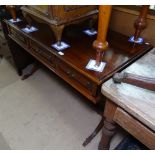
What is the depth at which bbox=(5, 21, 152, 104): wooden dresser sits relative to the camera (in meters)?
0.88

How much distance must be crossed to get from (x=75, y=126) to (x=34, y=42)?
0.75m

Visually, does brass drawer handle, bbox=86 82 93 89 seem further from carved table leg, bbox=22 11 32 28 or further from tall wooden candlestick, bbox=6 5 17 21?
tall wooden candlestick, bbox=6 5 17 21

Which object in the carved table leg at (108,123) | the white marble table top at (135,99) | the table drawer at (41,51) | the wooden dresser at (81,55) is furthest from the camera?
the table drawer at (41,51)

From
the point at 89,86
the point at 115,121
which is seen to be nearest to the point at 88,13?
the point at 89,86

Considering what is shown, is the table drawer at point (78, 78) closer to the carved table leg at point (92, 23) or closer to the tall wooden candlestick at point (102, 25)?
the tall wooden candlestick at point (102, 25)

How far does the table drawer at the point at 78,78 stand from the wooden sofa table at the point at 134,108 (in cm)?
14

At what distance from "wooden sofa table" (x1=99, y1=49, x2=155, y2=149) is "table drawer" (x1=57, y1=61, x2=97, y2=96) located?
0.14m

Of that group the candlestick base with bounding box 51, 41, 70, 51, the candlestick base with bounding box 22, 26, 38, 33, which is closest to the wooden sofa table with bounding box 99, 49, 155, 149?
the candlestick base with bounding box 51, 41, 70, 51

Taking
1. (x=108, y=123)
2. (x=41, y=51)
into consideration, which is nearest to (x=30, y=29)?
(x=41, y=51)

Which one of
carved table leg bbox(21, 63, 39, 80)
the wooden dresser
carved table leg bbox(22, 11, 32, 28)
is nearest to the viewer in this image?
the wooden dresser

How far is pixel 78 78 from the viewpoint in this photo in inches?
37.4

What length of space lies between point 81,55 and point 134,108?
0.47 metres

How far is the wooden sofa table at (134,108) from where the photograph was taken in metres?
0.63

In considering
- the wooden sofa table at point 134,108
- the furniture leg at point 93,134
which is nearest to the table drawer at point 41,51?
the wooden sofa table at point 134,108
